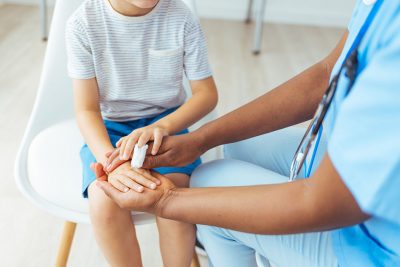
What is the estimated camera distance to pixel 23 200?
150 centimetres

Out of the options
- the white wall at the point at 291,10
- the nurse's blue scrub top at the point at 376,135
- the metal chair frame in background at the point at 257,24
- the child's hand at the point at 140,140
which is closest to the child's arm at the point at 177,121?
the child's hand at the point at 140,140

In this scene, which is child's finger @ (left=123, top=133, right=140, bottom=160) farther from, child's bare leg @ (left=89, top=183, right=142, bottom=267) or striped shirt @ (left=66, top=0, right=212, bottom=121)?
striped shirt @ (left=66, top=0, right=212, bottom=121)

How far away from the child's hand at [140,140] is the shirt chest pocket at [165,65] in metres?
0.21

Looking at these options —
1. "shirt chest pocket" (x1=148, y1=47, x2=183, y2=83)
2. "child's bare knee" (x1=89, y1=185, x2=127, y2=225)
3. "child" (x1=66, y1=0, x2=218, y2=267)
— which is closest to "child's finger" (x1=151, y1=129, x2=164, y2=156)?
"child" (x1=66, y1=0, x2=218, y2=267)

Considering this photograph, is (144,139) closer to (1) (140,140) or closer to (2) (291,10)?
(1) (140,140)

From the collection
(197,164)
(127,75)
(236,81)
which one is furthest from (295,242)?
(236,81)

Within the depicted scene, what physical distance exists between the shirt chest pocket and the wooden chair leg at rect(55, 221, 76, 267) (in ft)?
1.30

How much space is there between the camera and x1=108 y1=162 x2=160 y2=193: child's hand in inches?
32.0

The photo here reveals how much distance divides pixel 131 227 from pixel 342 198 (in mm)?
479

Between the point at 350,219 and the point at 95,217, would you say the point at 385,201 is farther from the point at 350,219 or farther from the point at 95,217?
the point at 95,217

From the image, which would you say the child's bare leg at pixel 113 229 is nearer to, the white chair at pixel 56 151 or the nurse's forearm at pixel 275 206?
the white chair at pixel 56 151

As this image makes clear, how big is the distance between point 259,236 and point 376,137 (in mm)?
335

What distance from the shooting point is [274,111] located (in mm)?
956

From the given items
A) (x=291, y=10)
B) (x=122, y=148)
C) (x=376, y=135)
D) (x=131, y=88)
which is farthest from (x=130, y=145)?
(x=291, y=10)
